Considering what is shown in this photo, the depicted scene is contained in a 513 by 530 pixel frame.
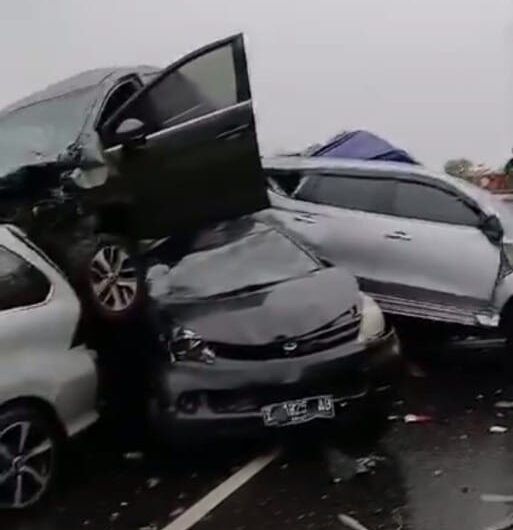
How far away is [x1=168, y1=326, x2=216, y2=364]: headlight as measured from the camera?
6.37 m

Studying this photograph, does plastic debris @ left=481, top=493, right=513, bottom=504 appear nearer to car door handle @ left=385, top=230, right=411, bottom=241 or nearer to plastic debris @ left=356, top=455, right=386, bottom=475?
plastic debris @ left=356, top=455, right=386, bottom=475

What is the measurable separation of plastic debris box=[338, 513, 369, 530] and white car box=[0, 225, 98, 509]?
5.45 feet

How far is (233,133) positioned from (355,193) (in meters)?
1.92

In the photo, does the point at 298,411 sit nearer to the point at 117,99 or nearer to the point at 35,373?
the point at 35,373

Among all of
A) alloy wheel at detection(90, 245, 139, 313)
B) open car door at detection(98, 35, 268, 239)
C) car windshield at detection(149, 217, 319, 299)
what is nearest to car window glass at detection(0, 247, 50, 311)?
alloy wheel at detection(90, 245, 139, 313)

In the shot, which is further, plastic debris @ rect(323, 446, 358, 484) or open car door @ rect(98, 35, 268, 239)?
open car door @ rect(98, 35, 268, 239)

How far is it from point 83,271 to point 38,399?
4.97 ft

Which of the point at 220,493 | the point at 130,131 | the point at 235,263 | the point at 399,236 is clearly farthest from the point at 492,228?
the point at 220,493

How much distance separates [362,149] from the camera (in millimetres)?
10773

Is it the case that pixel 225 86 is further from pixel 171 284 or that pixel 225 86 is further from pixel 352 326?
pixel 352 326

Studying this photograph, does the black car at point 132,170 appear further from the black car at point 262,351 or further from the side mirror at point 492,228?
the side mirror at point 492,228

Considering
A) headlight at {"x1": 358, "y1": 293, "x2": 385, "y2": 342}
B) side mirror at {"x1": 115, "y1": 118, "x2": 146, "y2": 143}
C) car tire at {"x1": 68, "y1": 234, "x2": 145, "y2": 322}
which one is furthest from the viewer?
side mirror at {"x1": 115, "y1": 118, "x2": 146, "y2": 143}

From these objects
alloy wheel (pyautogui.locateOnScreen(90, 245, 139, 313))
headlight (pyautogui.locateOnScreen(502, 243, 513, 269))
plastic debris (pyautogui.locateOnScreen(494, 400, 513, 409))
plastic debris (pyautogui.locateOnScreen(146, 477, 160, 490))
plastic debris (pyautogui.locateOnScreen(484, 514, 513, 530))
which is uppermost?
alloy wheel (pyautogui.locateOnScreen(90, 245, 139, 313))

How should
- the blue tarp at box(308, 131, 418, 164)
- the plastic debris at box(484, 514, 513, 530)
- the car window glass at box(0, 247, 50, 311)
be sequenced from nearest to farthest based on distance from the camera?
1. the plastic debris at box(484, 514, 513, 530)
2. the car window glass at box(0, 247, 50, 311)
3. the blue tarp at box(308, 131, 418, 164)
